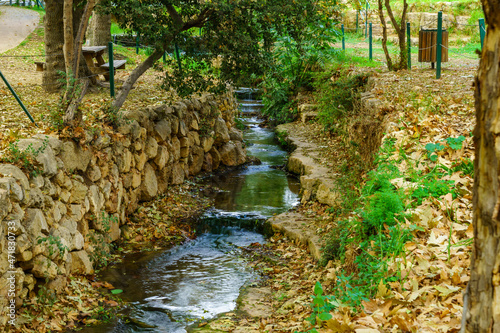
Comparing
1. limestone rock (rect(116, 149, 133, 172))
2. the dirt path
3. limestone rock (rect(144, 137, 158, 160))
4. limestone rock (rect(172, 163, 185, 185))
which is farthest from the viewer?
the dirt path

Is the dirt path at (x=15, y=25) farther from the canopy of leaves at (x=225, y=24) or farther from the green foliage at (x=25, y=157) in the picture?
the green foliage at (x=25, y=157)

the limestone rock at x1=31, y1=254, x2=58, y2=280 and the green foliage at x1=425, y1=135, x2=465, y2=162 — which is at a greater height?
the green foliage at x1=425, y1=135, x2=465, y2=162

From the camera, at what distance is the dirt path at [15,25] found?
18048mm

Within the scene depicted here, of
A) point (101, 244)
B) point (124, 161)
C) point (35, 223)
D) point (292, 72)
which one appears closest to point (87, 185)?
point (101, 244)

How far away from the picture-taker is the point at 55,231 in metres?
5.62

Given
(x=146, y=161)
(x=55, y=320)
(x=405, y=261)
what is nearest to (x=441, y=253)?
(x=405, y=261)

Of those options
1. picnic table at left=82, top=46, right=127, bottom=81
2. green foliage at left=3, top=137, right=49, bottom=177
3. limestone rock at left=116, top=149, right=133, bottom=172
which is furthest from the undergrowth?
picnic table at left=82, top=46, right=127, bottom=81

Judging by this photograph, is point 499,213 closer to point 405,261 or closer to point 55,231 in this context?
point 405,261

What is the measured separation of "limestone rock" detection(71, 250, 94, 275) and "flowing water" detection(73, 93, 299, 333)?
0.92 feet

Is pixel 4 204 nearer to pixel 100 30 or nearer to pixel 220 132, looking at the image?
pixel 220 132

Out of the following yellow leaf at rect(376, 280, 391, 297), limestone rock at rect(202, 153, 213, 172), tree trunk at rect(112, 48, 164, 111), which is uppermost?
tree trunk at rect(112, 48, 164, 111)

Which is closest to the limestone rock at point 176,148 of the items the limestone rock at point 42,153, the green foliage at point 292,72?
the limestone rock at point 42,153

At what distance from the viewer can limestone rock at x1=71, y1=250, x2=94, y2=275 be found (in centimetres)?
601

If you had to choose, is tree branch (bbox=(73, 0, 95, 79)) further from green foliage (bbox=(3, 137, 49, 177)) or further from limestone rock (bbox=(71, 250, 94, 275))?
limestone rock (bbox=(71, 250, 94, 275))
